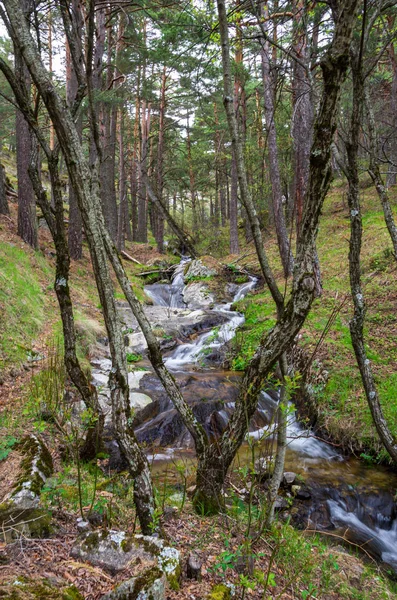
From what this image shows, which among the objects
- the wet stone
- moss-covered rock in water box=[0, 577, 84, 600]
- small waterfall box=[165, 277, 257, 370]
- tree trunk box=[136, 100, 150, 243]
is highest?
tree trunk box=[136, 100, 150, 243]

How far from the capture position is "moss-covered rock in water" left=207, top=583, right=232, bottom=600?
211 cm

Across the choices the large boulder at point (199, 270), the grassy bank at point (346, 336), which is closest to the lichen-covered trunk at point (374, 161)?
the grassy bank at point (346, 336)

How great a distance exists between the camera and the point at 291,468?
5.09 meters

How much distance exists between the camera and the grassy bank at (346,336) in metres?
5.40

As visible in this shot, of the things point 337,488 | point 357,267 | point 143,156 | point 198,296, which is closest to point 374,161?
point 357,267

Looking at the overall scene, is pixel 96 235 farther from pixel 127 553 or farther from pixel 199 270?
pixel 199 270

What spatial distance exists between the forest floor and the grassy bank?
20 millimetres

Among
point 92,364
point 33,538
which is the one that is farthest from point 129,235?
point 33,538

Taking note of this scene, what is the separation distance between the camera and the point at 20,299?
709cm

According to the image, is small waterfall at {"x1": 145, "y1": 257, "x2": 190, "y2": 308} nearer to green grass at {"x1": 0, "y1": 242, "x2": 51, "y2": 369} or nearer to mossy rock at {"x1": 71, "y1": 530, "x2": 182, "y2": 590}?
green grass at {"x1": 0, "y1": 242, "x2": 51, "y2": 369}

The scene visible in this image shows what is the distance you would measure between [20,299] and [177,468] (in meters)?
5.46

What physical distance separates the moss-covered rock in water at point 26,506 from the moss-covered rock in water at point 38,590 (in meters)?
0.49

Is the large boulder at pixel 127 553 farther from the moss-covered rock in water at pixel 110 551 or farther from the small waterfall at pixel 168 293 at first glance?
the small waterfall at pixel 168 293

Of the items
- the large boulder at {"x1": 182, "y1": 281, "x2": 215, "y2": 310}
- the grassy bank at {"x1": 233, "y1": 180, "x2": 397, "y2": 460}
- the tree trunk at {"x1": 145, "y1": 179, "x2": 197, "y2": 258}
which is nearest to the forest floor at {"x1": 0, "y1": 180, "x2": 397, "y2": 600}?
the grassy bank at {"x1": 233, "y1": 180, "x2": 397, "y2": 460}
